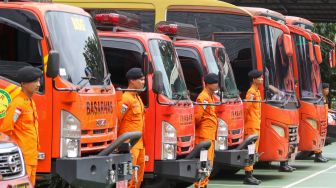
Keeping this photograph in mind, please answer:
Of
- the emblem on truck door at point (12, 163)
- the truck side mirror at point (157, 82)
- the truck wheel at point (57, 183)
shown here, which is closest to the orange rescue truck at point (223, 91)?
the truck side mirror at point (157, 82)

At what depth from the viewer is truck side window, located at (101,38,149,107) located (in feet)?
44.4

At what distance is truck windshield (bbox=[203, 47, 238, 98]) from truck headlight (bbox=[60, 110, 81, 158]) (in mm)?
5279

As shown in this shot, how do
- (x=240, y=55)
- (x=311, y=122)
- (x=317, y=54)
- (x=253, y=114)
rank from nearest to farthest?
(x=253, y=114) < (x=240, y=55) < (x=311, y=122) < (x=317, y=54)

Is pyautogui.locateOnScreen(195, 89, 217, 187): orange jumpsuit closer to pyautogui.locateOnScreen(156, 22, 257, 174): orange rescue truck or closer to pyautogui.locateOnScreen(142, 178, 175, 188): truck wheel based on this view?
pyautogui.locateOnScreen(156, 22, 257, 174): orange rescue truck

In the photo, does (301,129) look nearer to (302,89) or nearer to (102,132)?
(302,89)

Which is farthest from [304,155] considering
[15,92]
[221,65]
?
[15,92]

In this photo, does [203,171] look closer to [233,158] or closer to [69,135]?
[233,158]

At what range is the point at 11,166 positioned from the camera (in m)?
8.62

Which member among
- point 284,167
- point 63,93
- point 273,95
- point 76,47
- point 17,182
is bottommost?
point 284,167

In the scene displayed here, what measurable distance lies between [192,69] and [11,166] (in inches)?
297

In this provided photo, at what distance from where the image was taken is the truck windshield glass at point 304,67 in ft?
69.2

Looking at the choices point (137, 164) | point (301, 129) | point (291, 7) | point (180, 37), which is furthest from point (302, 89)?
point (291, 7)

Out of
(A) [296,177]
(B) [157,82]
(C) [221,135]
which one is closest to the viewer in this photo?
(B) [157,82]

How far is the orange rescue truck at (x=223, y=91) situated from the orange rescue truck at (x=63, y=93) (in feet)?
14.1
